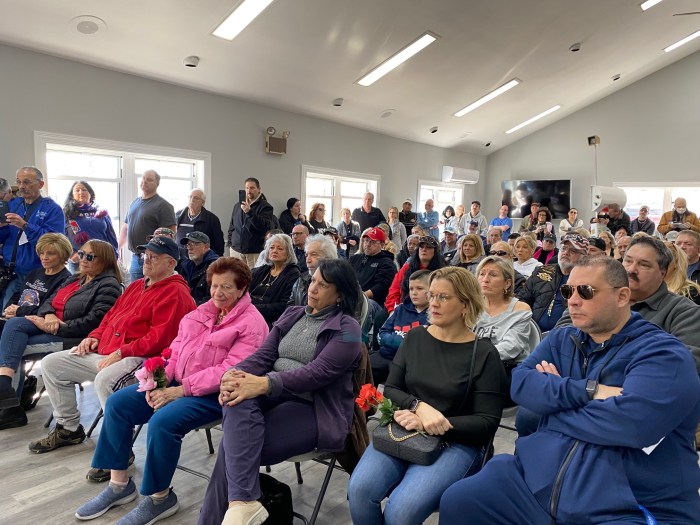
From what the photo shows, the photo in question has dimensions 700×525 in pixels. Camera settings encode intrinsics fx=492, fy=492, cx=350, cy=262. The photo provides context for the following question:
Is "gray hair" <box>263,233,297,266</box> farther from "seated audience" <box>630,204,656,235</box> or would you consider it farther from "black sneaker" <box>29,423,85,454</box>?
"seated audience" <box>630,204,656,235</box>

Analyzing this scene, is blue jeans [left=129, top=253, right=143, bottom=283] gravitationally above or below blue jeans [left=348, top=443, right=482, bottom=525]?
above

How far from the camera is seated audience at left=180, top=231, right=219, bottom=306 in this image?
3.59 m

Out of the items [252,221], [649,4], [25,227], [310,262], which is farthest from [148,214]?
[649,4]

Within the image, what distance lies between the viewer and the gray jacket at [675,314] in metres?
2.00

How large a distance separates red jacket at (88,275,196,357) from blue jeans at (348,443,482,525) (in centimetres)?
135

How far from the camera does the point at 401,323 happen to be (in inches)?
116

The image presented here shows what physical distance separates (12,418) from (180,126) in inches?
167

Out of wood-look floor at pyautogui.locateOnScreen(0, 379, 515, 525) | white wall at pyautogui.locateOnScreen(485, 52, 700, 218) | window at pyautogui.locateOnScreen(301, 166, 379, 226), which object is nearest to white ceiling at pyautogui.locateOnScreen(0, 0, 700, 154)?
white wall at pyautogui.locateOnScreen(485, 52, 700, 218)

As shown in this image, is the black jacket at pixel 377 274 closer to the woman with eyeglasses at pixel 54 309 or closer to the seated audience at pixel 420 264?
the seated audience at pixel 420 264

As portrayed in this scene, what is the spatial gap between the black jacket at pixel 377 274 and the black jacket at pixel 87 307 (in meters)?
1.75

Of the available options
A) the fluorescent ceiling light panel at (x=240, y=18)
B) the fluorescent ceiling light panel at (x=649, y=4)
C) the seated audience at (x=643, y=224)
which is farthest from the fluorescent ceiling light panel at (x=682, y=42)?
the fluorescent ceiling light panel at (x=240, y=18)

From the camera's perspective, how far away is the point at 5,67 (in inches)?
189

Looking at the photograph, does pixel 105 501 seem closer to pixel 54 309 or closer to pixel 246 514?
pixel 246 514

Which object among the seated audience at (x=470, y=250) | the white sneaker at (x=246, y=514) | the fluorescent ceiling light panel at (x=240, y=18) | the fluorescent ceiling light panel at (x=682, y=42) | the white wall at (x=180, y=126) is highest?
the fluorescent ceiling light panel at (x=682, y=42)
